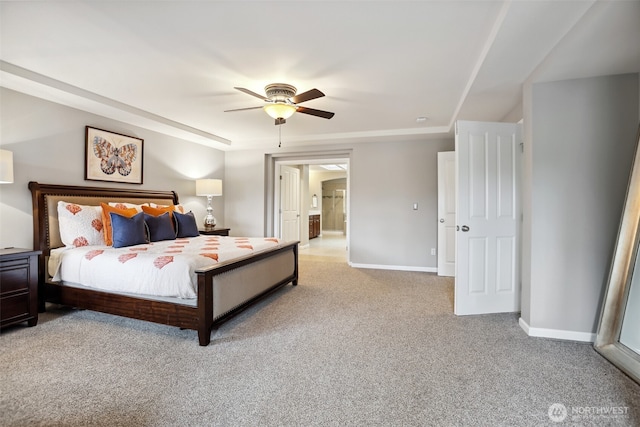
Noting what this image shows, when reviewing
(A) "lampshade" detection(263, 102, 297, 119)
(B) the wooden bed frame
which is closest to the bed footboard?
(B) the wooden bed frame

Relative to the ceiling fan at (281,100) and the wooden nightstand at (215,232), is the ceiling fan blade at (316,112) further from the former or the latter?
the wooden nightstand at (215,232)

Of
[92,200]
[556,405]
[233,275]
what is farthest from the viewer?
[92,200]

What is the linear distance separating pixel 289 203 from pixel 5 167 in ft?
15.8

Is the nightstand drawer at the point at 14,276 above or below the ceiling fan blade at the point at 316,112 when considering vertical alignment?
below

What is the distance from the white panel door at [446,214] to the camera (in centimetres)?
486

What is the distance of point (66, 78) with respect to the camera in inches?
120

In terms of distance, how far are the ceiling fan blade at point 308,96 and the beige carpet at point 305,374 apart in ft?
7.08

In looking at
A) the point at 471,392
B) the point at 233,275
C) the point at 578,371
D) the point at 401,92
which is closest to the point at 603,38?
the point at 401,92

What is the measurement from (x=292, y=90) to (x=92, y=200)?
9.24 ft

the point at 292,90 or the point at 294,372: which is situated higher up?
the point at 292,90

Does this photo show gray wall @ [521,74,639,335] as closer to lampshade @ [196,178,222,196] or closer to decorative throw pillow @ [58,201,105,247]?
decorative throw pillow @ [58,201,105,247]

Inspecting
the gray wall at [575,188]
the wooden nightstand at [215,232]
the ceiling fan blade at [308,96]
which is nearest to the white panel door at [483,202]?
the gray wall at [575,188]

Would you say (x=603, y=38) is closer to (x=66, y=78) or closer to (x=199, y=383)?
(x=199, y=383)

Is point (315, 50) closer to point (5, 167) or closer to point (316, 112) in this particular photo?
point (316, 112)
